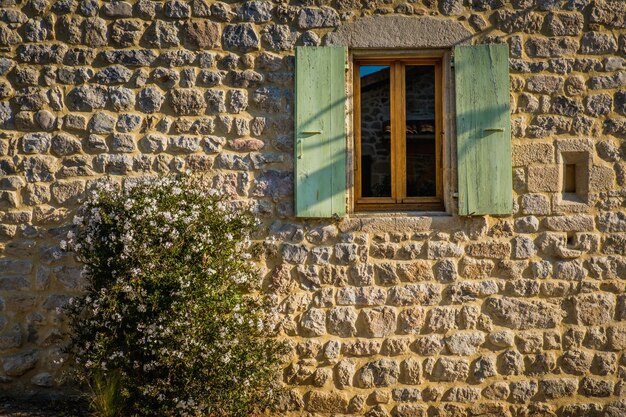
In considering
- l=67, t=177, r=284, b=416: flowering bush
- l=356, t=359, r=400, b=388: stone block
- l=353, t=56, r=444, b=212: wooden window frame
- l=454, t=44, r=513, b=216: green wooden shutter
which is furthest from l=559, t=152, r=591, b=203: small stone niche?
l=67, t=177, r=284, b=416: flowering bush

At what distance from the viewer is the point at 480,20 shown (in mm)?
4730

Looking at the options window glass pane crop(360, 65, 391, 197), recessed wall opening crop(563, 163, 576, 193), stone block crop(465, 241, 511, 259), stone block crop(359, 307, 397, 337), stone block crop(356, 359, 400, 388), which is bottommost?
stone block crop(356, 359, 400, 388)

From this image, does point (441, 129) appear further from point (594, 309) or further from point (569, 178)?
point (594, 309)

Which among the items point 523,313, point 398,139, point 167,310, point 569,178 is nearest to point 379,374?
point 523,313

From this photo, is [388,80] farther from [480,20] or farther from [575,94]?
[575,94]

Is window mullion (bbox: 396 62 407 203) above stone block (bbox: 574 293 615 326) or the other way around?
above

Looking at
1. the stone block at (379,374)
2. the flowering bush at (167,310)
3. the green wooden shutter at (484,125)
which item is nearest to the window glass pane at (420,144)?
the green wooden shutter at (484,125)

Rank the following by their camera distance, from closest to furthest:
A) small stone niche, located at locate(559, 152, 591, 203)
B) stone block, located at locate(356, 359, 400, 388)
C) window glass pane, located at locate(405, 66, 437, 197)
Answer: stone block, located at locate(356, 359, 400, 388) → small stone niche, located at locate(559, 152, 591, 203) → window glass pane, located at locate(405, 66, 437, 197)

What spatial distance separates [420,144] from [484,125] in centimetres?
55

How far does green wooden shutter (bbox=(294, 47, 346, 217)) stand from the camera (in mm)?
4613

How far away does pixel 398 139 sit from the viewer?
191 inches

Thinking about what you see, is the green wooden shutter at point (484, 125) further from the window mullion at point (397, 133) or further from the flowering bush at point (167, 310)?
the flowering bush at point (167, 310)

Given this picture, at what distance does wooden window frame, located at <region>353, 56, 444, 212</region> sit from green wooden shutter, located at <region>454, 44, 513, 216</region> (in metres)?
0.22

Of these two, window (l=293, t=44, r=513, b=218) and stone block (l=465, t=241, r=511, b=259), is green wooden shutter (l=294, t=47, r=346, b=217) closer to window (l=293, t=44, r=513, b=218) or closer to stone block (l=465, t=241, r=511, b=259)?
window (l=293, t=44, r=513, b=218)
